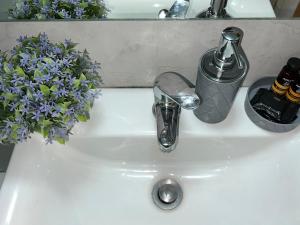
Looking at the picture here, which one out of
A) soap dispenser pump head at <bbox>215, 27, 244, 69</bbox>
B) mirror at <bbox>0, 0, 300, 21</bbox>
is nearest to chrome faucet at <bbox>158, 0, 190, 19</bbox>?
mirror at <bbox>0, 0, 300, 21</bbox>

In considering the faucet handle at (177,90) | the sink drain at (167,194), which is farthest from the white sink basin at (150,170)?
the faucet handle at (177,90)

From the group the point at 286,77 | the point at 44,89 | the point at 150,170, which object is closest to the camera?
the point at 44,89

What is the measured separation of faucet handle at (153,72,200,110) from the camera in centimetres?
59

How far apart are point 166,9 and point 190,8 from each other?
5 cm

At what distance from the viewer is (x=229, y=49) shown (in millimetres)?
570

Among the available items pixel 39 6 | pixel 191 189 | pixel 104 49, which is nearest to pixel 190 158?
pixel 191 189

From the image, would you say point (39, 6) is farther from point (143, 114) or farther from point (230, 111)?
point (230, 111)

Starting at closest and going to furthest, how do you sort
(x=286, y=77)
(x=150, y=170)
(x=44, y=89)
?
(x=44, y=89) → (x=286, y=77) → (x=150, y=170)

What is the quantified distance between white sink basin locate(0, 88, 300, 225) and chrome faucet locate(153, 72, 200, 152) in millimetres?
67

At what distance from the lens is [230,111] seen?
730 millimetres

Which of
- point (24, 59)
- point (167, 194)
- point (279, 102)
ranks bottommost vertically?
point (167, 194)

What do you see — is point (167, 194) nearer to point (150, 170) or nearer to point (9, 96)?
point (150, 170)

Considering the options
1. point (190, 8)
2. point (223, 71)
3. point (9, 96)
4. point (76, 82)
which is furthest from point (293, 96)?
point (9, 96)

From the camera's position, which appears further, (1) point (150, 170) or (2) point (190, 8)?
(1) point (150, 170)
